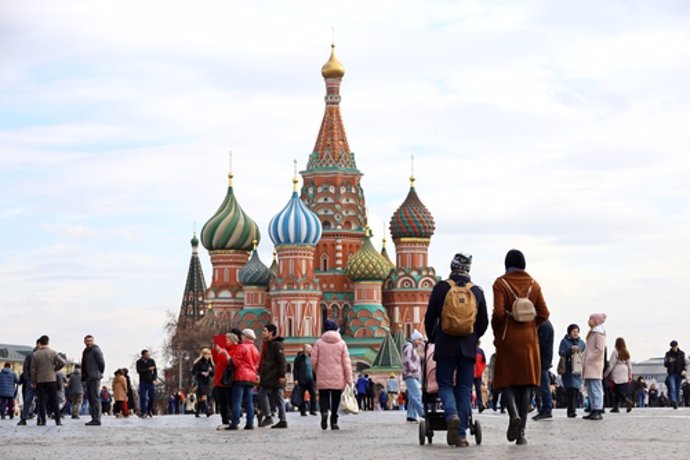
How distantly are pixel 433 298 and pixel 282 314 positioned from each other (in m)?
85.1

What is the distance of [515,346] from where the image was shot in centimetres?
1527

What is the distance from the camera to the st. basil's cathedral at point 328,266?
100375 mm

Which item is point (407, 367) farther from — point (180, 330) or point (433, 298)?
point (180, 330)

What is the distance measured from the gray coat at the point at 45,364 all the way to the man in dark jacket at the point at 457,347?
10.3m

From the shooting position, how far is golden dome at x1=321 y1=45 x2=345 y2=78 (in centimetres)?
10938

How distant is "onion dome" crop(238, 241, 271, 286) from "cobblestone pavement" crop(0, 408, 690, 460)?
82818 mm

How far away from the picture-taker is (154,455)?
1435cm

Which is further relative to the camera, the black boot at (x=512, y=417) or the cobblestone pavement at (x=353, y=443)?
the black boot at (x=512, y=417)

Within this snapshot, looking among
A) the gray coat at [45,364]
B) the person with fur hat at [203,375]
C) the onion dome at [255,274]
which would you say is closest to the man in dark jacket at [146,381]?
the person with fur hat at [203,375]

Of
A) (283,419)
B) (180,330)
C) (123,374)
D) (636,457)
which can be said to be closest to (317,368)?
(283,419)

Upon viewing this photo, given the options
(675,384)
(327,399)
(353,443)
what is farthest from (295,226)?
(353,443)

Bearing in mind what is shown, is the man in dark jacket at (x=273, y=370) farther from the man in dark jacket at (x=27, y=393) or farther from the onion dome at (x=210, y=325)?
the onion dome at (x=210, y=325)

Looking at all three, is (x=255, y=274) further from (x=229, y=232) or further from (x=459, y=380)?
(x=459, y=380)

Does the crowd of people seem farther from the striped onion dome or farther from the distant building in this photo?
the distant building
